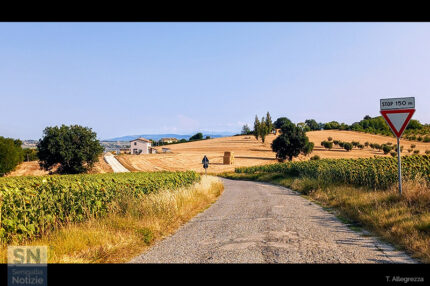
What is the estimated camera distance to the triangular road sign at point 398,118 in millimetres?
9922

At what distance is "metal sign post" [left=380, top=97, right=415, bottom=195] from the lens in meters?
9.88

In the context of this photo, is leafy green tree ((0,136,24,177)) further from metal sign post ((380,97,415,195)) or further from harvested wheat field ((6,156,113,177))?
metal sign post ((380,97,415,195))

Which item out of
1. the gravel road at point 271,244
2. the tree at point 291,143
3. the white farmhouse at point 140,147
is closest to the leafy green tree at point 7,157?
the white farmhouse at point 140,147

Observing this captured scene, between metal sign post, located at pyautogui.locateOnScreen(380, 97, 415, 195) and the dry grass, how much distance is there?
7683mm

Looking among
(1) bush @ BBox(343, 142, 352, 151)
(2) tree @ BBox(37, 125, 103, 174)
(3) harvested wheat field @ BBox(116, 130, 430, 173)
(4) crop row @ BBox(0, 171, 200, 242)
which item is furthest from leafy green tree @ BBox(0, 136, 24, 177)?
(1) bush @ BBox(343, 142, 352, 151)

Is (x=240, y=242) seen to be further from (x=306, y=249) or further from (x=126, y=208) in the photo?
(x=126, y=208)

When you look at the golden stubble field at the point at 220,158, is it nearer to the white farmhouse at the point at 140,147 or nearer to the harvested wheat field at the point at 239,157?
the harvested wheat field at the point at 239,157

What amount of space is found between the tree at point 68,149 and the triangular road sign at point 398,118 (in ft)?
186

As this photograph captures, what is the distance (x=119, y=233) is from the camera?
7516 mm
